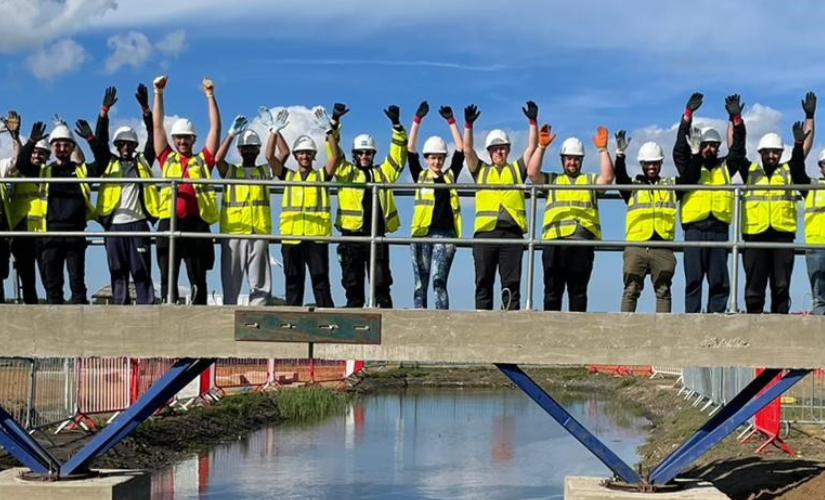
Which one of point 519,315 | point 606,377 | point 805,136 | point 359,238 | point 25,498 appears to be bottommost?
point 606,377

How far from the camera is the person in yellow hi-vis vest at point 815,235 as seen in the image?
35.4 ft

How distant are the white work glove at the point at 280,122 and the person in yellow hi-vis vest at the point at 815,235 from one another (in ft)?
15.9

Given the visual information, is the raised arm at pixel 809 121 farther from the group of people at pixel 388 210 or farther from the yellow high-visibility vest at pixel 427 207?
the yellow high-visibility vest at pixel 427 207

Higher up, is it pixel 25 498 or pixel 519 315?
pixel 519 315

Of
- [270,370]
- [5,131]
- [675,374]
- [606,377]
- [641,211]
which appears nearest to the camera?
[641,211]

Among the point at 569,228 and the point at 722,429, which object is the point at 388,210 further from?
the point at 722,429

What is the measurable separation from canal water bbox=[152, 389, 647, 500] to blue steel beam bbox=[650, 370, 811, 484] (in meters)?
8.47

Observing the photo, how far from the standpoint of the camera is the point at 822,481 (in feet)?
43.3

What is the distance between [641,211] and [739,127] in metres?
1.23

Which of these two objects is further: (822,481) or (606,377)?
(606,377)

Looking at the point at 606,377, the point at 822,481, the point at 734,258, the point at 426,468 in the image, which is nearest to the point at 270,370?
the point at 426,468

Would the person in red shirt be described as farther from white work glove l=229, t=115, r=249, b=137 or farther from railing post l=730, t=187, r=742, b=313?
railing post l=730, t=187, r=742, b=313

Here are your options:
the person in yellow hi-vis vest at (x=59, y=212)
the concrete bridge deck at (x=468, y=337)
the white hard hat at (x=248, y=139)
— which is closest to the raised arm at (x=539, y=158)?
the concrete bridge deck at (x=468, y=337)

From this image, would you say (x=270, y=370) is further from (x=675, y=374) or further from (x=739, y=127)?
(x=739, y=127)
